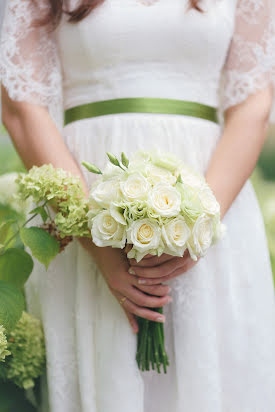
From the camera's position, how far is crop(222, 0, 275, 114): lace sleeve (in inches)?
43.0

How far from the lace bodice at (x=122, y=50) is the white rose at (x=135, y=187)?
0.31 metres

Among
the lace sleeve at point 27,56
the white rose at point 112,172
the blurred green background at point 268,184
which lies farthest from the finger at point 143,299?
the blurred green background at point 268,184

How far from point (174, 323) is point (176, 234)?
0.90 ft

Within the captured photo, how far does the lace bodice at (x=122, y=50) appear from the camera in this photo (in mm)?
1013

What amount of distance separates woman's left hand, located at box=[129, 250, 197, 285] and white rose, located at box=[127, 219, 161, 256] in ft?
0.33

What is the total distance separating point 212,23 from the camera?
1.03m

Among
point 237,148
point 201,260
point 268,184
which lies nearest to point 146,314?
point 201,260

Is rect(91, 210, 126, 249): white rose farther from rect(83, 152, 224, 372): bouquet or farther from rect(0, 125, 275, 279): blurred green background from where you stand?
rect(0, 125, 275, 279): blurred green background

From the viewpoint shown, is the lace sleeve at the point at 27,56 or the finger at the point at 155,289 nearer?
the finger at the point at 155,289

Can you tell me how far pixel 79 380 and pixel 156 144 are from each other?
0.49 m

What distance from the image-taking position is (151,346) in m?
0.92

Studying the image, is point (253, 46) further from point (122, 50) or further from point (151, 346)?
point (151, 346)

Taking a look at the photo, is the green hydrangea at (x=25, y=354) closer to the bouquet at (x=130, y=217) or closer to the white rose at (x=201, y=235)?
the bouquet at (x=130, y=217)

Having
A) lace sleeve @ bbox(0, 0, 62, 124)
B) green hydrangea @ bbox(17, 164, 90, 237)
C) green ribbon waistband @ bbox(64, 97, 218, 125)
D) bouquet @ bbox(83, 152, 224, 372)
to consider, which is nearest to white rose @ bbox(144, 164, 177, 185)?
bouquet @ bbox(83, 152, 224, 372)
